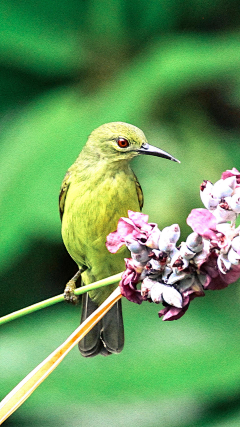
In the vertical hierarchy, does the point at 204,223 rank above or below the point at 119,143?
below

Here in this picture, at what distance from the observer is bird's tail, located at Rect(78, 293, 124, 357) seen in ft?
7.77

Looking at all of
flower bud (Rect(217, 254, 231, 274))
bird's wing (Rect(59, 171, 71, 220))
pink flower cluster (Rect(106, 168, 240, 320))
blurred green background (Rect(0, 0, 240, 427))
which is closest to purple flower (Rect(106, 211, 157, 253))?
pink flower cluster (Rect(106, 168, 240, 320))

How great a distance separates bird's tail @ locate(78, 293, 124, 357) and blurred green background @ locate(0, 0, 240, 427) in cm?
→ 16

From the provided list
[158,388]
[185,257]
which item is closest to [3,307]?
[158,388]

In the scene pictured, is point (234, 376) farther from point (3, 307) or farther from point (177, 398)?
point (3, 307)

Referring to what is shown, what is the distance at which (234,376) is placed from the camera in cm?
234

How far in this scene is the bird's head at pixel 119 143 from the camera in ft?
5.76

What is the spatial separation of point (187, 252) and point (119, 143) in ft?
3.58

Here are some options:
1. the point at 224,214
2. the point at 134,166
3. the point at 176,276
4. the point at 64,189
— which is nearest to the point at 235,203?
the point at 224,214

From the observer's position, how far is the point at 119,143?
6.00ft

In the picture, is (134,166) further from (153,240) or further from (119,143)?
(153,240)

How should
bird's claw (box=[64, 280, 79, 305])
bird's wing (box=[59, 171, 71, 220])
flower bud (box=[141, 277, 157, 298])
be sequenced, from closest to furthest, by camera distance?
flower bud (box=[141, 277, 157, 298]) → bird's claw (box=[64, 280, 79, 305]) → bird's wing (box=[59, 171, 71, 220])

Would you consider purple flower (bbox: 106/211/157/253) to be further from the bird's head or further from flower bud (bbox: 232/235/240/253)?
the bird's head

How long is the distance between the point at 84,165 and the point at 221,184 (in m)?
1.20
